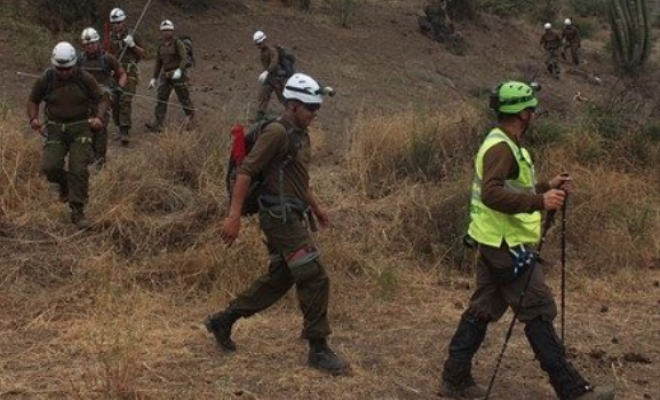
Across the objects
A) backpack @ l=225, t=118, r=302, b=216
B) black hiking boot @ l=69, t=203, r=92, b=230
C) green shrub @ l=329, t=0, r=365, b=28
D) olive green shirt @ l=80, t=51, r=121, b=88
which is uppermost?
backpack @ l=225, t=118, r=302, b=216

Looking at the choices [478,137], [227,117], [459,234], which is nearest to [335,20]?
[227,117]

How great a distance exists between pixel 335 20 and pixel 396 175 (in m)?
11.2

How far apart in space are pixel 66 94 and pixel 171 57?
4308mm

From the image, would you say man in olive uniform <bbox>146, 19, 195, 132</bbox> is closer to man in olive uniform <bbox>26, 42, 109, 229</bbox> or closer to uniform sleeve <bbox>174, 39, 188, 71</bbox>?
uniform sleeve <bbox>174, 39, 188, 71</bbox>

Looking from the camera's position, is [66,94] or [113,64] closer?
[66,94]

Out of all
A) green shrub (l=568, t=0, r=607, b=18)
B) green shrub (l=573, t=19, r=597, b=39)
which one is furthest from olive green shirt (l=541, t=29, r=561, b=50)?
green shrub (l=568, t=0, r=607, b=18)

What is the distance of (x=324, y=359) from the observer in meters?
5.15

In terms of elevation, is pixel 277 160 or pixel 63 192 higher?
pixel 277 160

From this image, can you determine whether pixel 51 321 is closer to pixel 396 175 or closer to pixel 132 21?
pixel 396 175

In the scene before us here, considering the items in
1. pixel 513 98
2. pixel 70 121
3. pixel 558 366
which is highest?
pixel 513 98

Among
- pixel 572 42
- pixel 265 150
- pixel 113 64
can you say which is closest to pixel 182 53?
pixel 113 64

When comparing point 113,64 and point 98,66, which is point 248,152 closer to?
point 113,64

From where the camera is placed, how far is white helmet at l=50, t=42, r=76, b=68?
7117mm

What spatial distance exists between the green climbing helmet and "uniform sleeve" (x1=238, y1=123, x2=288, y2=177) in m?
1.15
